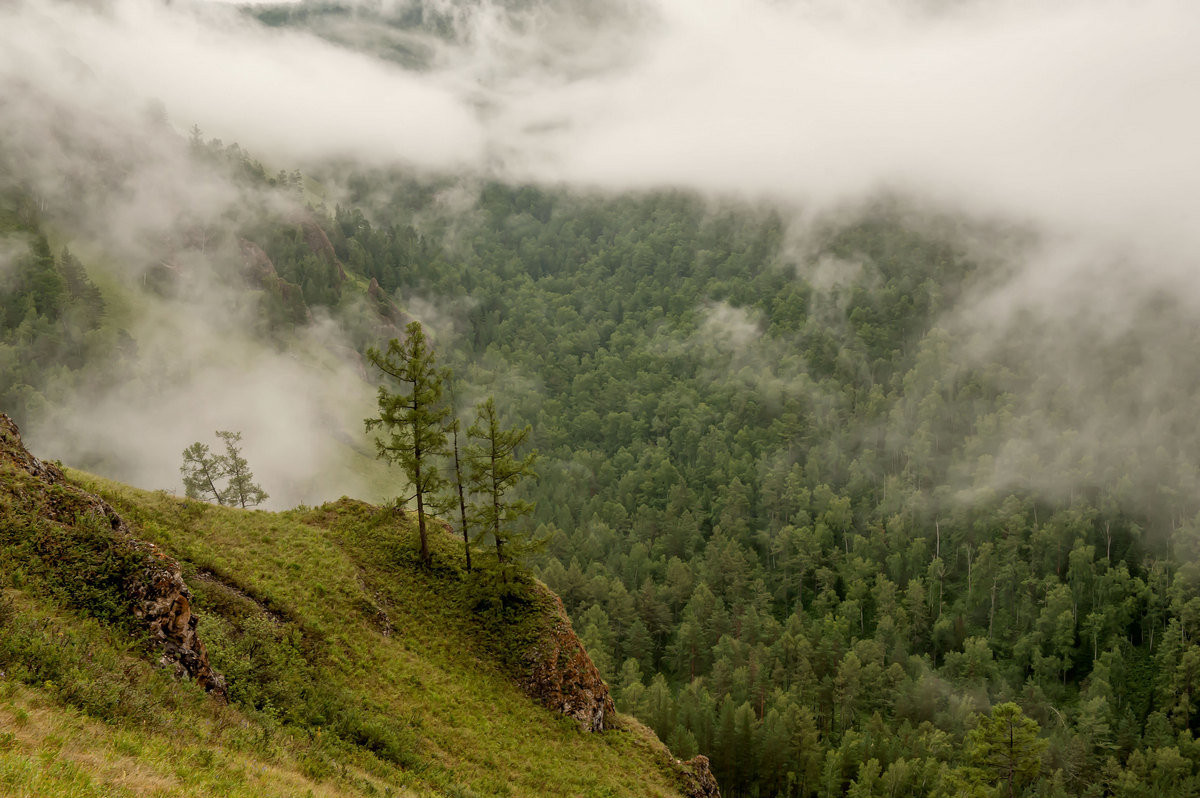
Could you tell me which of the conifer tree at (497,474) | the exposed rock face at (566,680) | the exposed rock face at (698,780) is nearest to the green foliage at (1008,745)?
the exposed rock face at (698,780)

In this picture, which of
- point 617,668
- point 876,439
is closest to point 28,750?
point 617,668

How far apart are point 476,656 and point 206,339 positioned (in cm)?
14021

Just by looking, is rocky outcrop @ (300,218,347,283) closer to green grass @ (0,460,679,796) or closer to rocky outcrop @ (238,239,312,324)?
rocky outcrop @ (238,239,312,324)

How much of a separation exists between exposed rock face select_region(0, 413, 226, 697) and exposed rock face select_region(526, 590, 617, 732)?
65.9 feet

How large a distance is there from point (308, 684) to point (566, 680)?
1798 centimetres

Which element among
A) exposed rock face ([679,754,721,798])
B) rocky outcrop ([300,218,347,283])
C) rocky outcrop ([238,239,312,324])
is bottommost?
exposed rock face ([679,754,721,798])

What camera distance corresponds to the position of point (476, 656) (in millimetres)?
38281

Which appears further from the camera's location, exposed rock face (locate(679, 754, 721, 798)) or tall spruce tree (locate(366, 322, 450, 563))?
exposed rock face (locate(679, 754, 721, 798))

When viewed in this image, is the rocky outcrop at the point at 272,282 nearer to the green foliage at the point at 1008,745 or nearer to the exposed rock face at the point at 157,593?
the exposed rock face at the point at 157,593

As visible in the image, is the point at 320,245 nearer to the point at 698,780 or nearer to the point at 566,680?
the point at 566,680

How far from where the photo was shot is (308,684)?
26.3 m

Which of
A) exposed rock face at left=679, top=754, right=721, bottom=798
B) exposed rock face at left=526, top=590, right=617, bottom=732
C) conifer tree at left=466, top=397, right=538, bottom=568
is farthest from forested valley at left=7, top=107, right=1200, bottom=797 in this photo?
conifer tree at left=466, top=397, right=538, bottom=568

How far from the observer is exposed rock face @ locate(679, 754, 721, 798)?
131ft

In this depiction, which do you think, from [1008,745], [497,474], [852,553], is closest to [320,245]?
[852,553]
